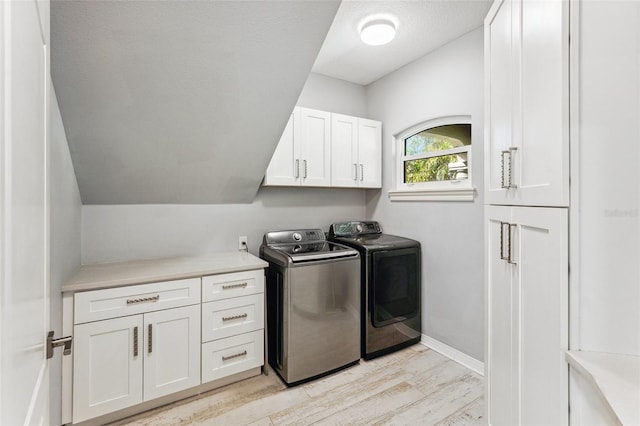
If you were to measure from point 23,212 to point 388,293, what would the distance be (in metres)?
2.46

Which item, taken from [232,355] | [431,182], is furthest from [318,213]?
[232,355]

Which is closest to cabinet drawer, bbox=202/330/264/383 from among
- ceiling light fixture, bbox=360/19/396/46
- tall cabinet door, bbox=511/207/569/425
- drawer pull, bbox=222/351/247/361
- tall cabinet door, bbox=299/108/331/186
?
drawer pull, bbox=222/351/247/361

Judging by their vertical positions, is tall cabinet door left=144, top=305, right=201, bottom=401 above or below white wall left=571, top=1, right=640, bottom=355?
below

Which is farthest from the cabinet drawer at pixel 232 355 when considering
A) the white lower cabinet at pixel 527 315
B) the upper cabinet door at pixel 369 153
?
the upper cabinet door at pixel 369 153

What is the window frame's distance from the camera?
2490 millimetres

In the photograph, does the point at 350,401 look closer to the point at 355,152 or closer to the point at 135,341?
the point at 135,341

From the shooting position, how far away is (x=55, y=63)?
1466 millimetres

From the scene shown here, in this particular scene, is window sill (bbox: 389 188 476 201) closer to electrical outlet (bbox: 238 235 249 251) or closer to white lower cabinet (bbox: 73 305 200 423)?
electrical outlet (bbox: 238 235 249 251)

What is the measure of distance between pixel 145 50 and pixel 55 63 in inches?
16.7

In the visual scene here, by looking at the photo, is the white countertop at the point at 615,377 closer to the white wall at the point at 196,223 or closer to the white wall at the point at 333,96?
the white wall at the point at 196,223

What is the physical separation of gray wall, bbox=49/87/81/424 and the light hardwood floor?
0.57 meters

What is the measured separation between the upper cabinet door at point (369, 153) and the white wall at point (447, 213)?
10cm

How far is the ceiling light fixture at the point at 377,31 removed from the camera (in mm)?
2186

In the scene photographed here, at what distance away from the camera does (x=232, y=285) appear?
213 centimetres
